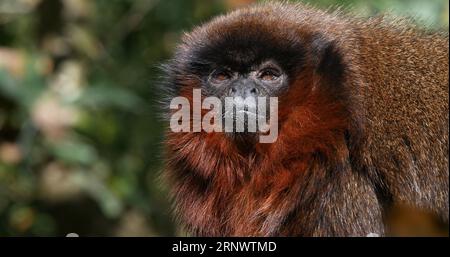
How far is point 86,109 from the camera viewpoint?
6.09 m

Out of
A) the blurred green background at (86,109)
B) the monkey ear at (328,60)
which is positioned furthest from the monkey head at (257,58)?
the blurred green background at (86,109)

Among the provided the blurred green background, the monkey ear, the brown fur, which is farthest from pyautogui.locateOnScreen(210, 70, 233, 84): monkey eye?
the blurred green background

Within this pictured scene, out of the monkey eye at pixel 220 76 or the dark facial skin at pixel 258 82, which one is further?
the monkey eye at pixel 220 76

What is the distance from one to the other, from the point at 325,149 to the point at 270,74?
0.38 meters

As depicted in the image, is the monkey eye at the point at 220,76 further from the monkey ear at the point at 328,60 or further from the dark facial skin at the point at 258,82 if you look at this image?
the monkey ear at the point at 328,60

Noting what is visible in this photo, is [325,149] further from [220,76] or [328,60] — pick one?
[220,76]

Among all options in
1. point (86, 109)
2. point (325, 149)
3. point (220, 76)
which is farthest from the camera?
point (86, 109)

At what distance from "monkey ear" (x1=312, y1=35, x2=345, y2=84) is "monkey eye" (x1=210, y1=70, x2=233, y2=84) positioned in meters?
→ 0.37

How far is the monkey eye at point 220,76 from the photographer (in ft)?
11.4

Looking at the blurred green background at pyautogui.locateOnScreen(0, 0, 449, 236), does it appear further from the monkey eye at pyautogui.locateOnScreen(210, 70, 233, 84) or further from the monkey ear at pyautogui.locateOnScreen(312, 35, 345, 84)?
the monkey ear at pyautogui.locateOnScreen(312, 35, 345, 84)

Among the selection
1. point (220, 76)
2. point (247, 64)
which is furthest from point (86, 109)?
point (247, 64)

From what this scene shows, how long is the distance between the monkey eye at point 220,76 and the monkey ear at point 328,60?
0.37 meters

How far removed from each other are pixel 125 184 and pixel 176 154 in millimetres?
2379

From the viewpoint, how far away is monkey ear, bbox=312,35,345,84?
3.29 metres
